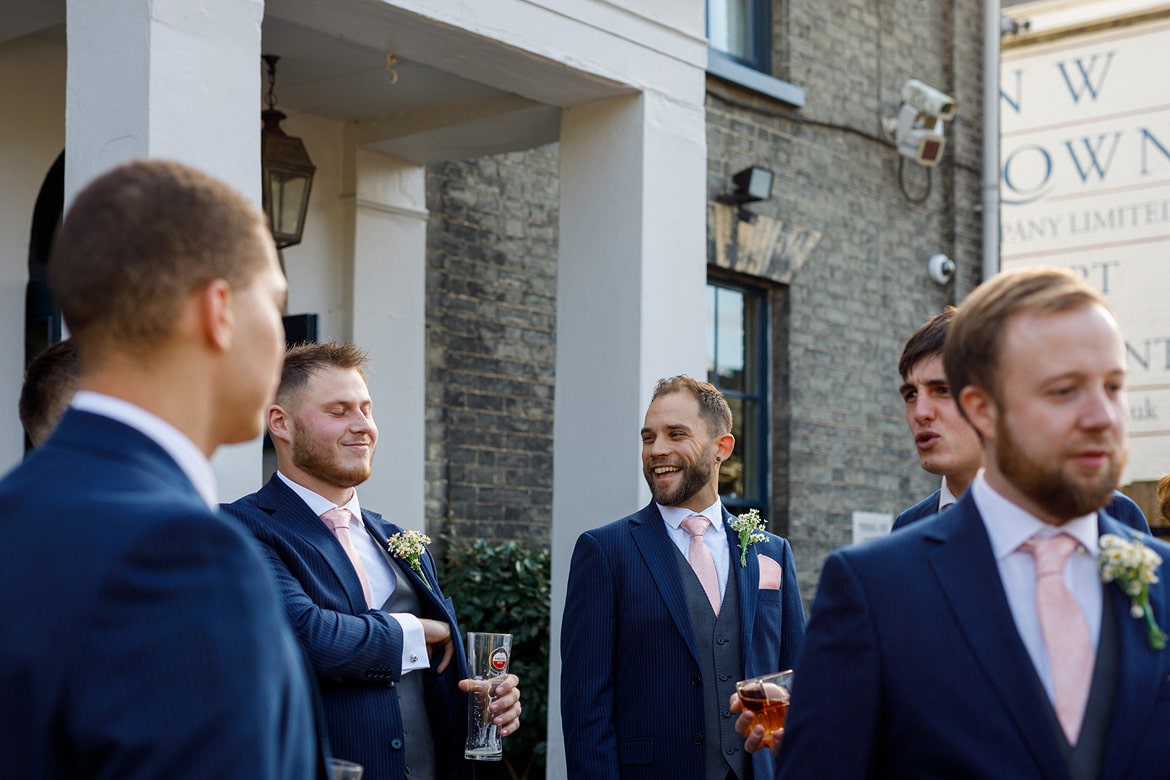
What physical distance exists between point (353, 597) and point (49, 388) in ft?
4.08

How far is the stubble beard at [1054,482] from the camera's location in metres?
2.18

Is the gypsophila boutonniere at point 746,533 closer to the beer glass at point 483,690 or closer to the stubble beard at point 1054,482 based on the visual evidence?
the beer glass at point 483,690

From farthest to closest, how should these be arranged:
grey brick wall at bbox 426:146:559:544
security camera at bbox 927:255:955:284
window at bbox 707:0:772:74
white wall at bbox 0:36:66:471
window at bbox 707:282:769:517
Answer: security camera at bbox 927:255:955:284 < window at bbox 707:0:772:74 < window at bbox 707:282:769:517 < grey brick wall at bbox 426:146:559:544 < white wall at bbox 0:36:66:471

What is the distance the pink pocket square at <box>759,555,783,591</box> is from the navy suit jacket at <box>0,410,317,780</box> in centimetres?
297

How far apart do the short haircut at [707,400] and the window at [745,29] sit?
5.24 metres

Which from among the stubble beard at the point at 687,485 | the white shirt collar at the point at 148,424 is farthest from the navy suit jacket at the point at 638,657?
the white shirt collar at the point at 148,424

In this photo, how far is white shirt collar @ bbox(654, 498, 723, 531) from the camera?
4.53m

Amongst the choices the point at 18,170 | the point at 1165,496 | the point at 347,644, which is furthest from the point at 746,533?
the point at 18,170

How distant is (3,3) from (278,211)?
5.00ft

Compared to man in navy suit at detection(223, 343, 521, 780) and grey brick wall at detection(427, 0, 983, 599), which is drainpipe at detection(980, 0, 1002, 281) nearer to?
grey brick wall at detection(427, 0, 983, 599)

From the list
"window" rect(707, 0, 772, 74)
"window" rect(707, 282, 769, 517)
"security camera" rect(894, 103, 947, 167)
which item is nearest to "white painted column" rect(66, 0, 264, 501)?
"window" rect(707, 282, 769, 517)

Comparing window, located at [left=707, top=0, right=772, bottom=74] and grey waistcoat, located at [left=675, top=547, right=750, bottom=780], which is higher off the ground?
window, located at [left=707, top=0, right=772, bottom=74]

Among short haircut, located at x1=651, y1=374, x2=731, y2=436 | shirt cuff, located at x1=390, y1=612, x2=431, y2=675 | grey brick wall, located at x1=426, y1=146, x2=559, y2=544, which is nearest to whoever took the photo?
shirt cuff, located at x1=390, y1=612, x2=431, y2=675

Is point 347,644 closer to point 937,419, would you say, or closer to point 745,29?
point 937,419
